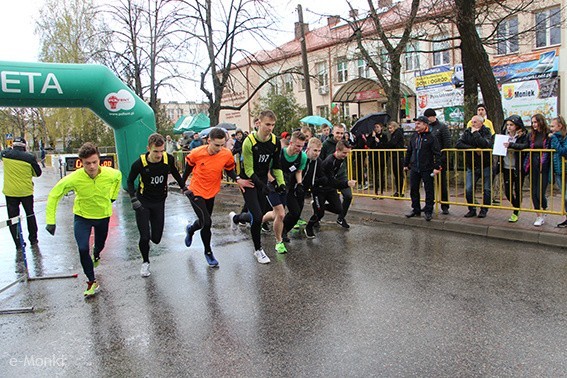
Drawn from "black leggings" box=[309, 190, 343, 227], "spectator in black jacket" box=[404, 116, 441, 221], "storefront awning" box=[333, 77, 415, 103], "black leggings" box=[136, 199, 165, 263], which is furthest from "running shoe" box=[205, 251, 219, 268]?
"storefront awning" box=[333, 77, 415, 103]

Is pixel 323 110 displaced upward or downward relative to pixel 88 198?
upward

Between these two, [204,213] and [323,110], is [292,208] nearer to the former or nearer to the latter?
[204,213]

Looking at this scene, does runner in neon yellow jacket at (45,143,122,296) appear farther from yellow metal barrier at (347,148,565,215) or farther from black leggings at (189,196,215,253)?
yellow metal barrier at (347,148,565,215)

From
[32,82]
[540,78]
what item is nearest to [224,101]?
[540,78]

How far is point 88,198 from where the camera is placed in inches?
213

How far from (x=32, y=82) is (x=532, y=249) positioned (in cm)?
892

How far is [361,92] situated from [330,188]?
21.5 metres

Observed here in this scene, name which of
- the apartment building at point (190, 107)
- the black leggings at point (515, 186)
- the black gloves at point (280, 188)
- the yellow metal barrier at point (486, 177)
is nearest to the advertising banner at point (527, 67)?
the yellow metal barrier at point (486, 177)

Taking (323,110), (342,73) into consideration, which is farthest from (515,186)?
(323,110)

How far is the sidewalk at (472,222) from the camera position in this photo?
712cm

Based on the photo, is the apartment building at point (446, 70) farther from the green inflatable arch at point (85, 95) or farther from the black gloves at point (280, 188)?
the black gloves at point (280, 188)

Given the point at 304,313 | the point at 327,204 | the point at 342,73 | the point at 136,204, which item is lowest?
the point at 304,313

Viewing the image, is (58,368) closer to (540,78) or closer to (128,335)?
(128,335)

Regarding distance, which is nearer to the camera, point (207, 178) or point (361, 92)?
point (207, 178)
